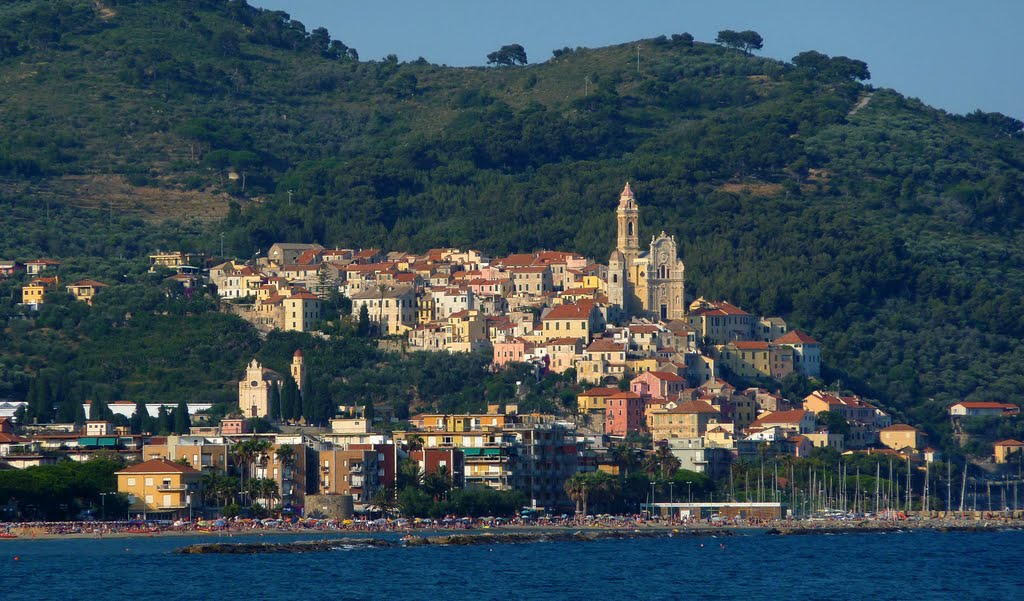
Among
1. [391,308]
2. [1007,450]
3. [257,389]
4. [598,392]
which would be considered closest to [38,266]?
[391,308]

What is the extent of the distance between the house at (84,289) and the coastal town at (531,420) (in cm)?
23

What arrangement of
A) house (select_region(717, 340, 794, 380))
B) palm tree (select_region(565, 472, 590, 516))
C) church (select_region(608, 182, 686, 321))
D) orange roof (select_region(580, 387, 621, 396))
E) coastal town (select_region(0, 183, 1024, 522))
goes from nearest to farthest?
coastal town (select_region(0, 183, 1024, 522))
palm tree (select_region(565, 472, 590, 516))
orange roof (select_region(580, 387, 621, 396))
house (select_region(717, 340, 794, 380))
church (select_region(608, 182, 686, 321))

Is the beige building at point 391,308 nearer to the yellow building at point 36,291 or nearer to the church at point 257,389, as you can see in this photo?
the church at point 257,389

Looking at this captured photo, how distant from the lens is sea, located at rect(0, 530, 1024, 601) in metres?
76.2

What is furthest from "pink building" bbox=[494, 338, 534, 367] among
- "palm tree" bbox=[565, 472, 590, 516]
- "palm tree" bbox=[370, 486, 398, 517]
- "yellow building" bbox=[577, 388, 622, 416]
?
"palm tree" bbox=[370, 486, 398, 517]

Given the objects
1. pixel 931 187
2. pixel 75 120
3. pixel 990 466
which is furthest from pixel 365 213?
pixel 990 466

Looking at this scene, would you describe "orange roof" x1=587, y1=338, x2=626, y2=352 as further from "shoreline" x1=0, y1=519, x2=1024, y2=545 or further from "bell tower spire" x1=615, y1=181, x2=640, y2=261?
"shoreline" x1=0, y1=519, x2=1024, y2=545

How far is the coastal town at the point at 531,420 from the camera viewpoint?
101 meters

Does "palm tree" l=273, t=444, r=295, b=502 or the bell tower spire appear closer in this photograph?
"palm tree" l=273, t=444, r=295, b=502

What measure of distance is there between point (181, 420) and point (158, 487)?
19.4 meters

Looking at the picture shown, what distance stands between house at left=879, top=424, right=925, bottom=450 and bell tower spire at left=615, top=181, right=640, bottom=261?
21364mm

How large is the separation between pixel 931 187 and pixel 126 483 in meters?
98.4

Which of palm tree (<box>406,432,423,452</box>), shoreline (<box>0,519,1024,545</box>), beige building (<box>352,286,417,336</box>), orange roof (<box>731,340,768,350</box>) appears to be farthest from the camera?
beige building (<box>352,286,417,336</box>)

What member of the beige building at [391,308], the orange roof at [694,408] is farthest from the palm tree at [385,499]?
the beige building at [391,308]
